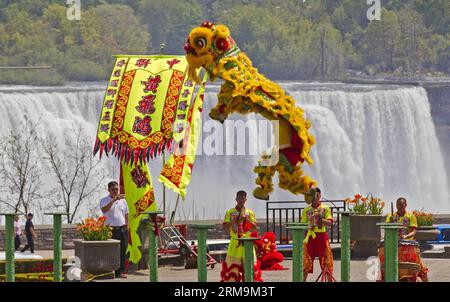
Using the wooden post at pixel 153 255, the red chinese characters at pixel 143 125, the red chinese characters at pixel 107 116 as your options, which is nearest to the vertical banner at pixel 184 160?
the red chinese characters at pixel 143 125

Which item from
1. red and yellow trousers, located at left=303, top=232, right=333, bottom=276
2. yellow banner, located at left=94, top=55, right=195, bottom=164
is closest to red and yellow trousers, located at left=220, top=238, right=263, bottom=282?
red and yellow trousers, located at left=303, top=232, right=333, bottom=276

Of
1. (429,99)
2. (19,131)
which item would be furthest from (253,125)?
(429,99)

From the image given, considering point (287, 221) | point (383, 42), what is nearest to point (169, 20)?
point (383, 42)

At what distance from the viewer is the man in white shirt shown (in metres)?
29.7

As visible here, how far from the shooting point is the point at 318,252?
1075 inches

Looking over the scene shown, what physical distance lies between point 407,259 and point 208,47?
4.42 metres

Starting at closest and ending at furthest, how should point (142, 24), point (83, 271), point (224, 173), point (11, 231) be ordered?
point (11, 231) < point (83, 271) < point (224, 173) < point (142, 24)

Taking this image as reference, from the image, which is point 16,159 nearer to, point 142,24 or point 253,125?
point 253,125

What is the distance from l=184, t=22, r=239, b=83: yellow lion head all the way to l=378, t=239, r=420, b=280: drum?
393 centimetres

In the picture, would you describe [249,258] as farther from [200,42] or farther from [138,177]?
[138,177]

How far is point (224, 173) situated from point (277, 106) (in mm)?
65884

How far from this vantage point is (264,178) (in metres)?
24.0

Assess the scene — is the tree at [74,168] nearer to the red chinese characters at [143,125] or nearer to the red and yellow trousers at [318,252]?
the red chinese characters at [143,125]

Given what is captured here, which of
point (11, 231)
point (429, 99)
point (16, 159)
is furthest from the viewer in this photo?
point (429, 99)
